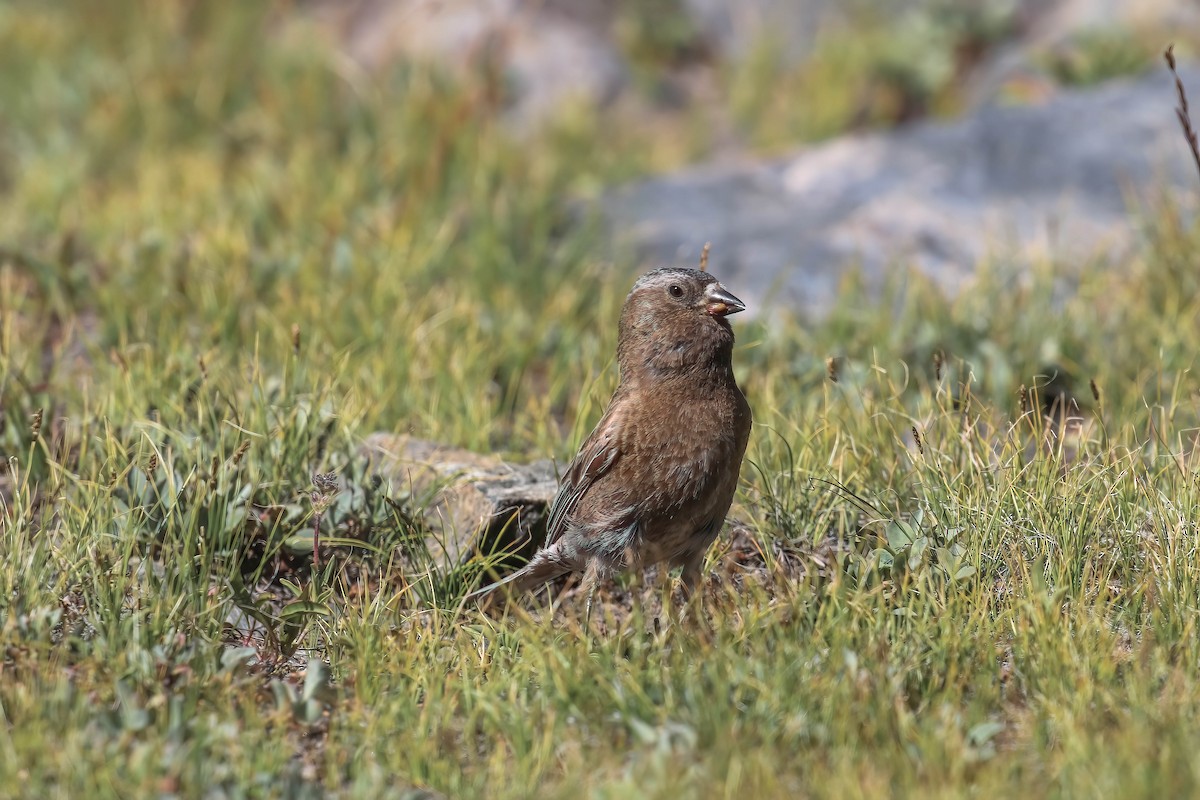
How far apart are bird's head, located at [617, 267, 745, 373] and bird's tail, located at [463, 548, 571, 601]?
0.54 metres

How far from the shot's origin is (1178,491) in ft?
11.8

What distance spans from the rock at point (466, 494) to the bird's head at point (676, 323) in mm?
551

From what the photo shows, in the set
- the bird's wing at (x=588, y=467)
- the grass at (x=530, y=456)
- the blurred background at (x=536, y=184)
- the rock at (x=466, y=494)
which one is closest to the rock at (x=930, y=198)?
the blurred background at (x=536, y=184)

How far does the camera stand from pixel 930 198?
21.4 ft

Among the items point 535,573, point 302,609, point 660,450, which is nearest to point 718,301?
point 660,450

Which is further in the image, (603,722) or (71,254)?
(71,254)

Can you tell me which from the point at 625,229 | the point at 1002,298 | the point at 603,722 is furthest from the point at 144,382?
the point at 1002,298

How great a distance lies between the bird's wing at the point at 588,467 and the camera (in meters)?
3.66

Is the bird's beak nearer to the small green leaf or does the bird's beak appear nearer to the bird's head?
the bird's head

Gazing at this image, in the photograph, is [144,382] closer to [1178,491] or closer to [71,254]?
[71,254]

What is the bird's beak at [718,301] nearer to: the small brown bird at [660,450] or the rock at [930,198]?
the small brown bird at [660,450]

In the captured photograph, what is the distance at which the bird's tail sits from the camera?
12.4ft

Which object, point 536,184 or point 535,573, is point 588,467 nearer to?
point 535,573

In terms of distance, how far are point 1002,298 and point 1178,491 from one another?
2072 mm
